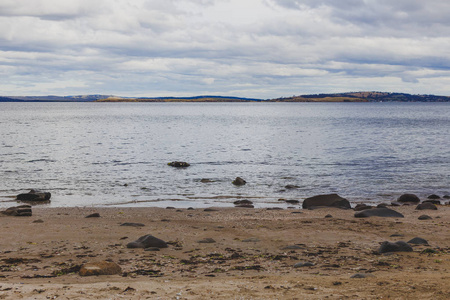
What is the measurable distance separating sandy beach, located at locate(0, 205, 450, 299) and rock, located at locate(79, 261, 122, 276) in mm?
162

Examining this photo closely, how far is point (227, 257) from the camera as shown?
11406mm

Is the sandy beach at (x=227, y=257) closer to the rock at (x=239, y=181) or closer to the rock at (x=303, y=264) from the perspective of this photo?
the rock at (x=303, y=264)

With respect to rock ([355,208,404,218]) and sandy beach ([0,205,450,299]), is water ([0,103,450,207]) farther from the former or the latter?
sandy beach ([0,205,450,299])

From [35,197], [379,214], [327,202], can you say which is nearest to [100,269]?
[379,214]

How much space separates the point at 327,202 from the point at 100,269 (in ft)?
46.2

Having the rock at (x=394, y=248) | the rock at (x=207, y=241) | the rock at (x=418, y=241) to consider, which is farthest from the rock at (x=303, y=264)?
the rock at (x=418, y=241)

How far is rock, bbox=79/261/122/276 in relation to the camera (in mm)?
9573

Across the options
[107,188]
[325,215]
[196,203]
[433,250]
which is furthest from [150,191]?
[433,250]

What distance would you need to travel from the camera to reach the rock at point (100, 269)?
377 inches

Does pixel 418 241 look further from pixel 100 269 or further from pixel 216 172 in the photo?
pixel 216 172

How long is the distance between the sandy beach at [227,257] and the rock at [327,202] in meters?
2.57

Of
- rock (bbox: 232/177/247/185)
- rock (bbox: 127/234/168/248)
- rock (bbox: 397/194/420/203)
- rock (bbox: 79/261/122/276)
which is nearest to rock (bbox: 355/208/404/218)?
rock (bbox: 397/194/420/203)

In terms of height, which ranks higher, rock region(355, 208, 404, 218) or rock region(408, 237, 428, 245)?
rock region(408, 237, 428, 245)

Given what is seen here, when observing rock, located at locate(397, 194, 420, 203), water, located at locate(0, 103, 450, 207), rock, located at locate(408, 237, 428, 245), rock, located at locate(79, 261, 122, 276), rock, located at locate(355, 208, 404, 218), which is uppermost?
rock, located at locate(79, 261, 122, 276)
